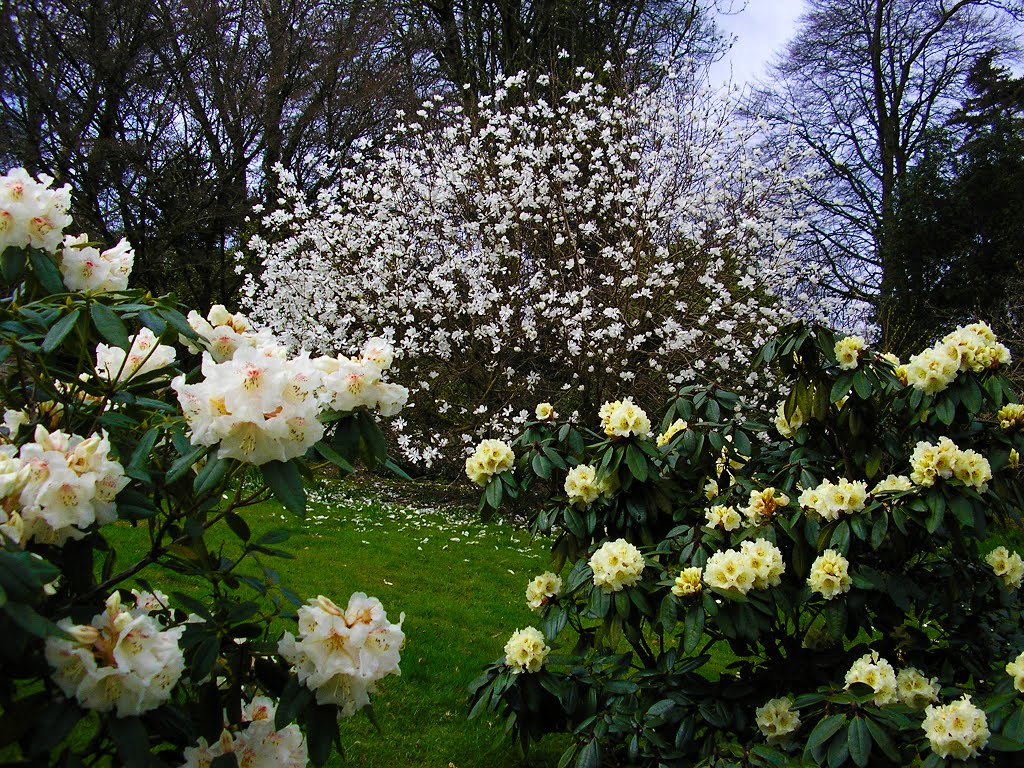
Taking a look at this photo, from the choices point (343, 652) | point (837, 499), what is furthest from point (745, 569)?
point (343, 652)

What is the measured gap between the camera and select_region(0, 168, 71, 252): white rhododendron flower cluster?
155 cm

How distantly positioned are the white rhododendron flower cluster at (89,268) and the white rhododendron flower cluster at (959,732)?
207 centimetres

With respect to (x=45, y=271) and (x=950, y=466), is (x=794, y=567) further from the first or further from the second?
(x=45, y=271)

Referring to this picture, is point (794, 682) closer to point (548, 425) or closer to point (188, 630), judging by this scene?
point (548, 425)

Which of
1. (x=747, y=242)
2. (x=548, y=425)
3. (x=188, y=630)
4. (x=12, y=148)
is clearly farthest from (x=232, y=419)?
(x=12, y=148)

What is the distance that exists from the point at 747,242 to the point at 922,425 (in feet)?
17.0

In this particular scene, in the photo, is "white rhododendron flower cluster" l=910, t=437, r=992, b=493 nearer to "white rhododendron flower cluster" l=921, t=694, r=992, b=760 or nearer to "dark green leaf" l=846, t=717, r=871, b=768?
"white rhododendron flower cluster" l=921, t=694, r=992, b=760

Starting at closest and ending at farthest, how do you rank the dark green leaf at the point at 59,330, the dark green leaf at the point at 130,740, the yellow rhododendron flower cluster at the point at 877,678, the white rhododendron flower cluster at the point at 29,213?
the dark green leaf at the point at 130,740, the dark green leaf at the point at 59,330, the white rhododendron flower cluster at the point at 29,213, the yellow rhododendron flower cluster at the point at 877,678

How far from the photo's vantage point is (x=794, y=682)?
2480 mm

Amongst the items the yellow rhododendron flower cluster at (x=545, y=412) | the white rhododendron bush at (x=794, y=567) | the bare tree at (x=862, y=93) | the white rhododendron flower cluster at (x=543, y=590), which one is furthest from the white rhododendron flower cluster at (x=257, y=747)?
the bare tree at (x=862, y=93)

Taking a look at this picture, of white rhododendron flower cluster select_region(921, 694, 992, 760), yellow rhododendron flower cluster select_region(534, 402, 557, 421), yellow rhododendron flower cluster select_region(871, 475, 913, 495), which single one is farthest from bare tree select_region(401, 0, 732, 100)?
white rhododendron flower cluster select_region(921, 694, 992, 760)

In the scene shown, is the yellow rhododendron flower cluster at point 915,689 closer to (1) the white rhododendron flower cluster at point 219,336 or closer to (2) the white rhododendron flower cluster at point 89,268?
(1) the white rhododendron flower cluster at point 219,336

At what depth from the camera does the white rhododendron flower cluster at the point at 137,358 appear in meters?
1.63

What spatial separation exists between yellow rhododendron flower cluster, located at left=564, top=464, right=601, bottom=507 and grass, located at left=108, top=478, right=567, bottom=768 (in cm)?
85
